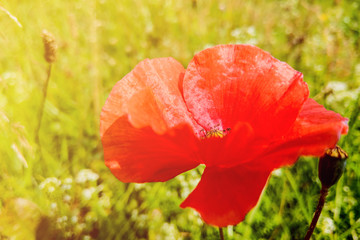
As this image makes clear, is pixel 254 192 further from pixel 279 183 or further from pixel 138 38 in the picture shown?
pixel 138 38

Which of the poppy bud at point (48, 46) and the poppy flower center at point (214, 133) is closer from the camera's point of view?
the poppy flower center at point (214, 133)

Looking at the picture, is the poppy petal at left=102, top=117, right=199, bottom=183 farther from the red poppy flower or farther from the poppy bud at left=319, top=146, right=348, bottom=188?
the poppy bud at left=319, top=146, right=348, bottom=188

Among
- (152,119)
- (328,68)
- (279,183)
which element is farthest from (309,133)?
(328,68)

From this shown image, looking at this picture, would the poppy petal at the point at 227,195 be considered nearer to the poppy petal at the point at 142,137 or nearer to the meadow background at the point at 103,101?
the poppy petal at the point at 142,137

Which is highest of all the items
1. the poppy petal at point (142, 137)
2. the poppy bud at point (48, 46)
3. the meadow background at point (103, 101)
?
the poppy bud at point (48, 46)

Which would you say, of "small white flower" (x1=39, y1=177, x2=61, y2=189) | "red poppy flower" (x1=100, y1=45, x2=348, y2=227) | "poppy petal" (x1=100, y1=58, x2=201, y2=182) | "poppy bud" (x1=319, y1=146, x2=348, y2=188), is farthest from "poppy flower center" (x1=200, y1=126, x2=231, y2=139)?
"small white flower" (x1=39, y1=177, x2=61, y2=189)

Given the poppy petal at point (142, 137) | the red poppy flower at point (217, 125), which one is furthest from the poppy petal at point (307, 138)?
the poppy petal at point (142, 137)

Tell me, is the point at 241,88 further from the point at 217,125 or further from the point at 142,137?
the point at 142,137
